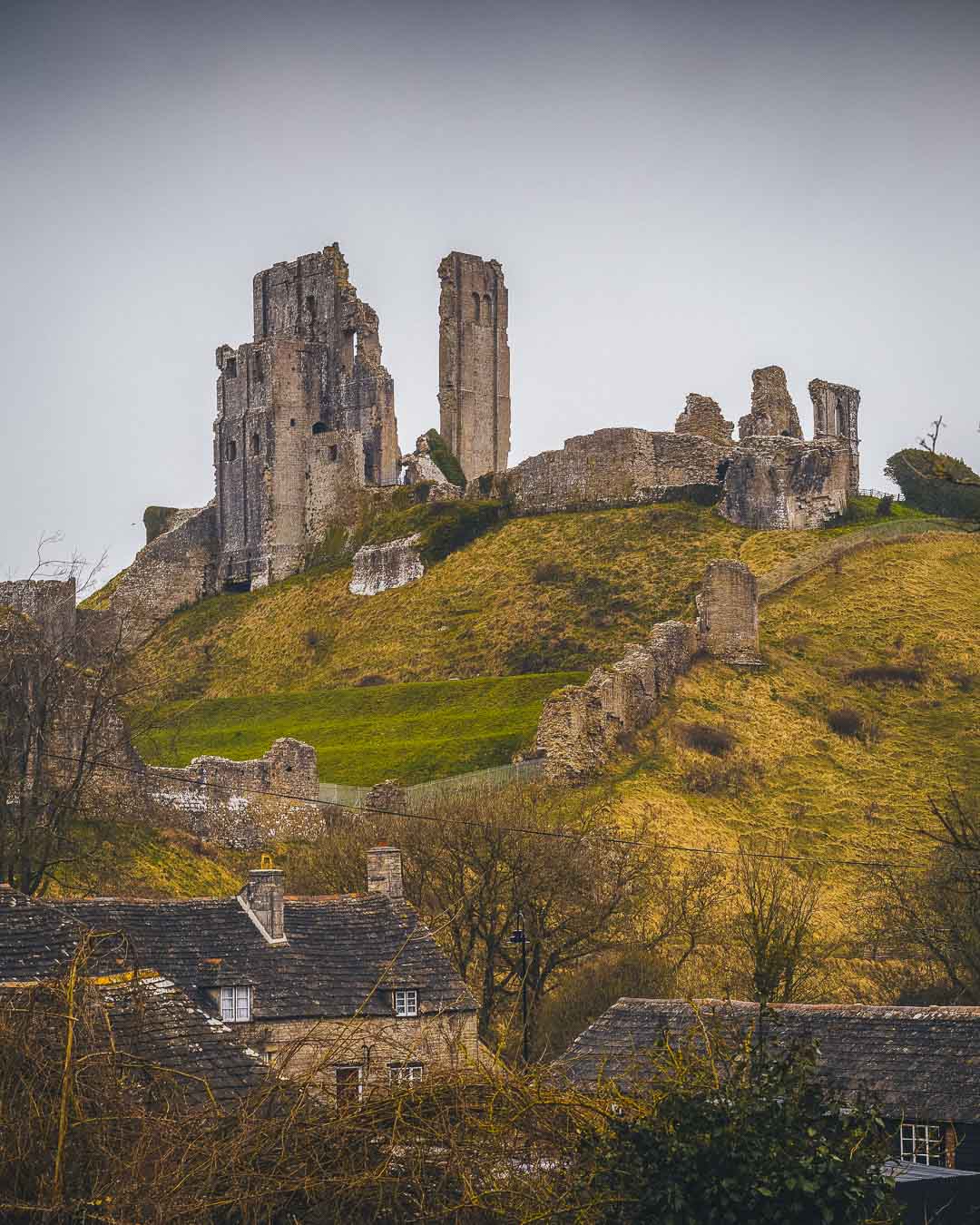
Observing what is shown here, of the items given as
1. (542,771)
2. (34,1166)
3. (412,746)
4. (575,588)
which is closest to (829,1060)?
(34,1166)

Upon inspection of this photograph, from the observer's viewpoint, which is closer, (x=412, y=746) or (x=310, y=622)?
(x=412, y=746)

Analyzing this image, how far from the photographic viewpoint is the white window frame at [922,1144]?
21.6 metres

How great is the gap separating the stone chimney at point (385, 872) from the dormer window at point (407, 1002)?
7.17ft

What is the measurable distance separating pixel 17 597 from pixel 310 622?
1188 cm

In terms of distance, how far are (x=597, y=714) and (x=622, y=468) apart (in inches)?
1051

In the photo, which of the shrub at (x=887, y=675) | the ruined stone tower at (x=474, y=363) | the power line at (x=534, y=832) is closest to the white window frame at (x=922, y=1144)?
the power line at (x=534, y=832)

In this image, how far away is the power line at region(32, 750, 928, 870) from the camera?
39.3 metres

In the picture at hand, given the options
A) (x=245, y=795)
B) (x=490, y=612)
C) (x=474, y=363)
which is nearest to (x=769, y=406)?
(x=490, y=612)

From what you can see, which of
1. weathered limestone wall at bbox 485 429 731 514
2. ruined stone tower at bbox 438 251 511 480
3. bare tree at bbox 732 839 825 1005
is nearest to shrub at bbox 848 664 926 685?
bare tree at bbox 732 839 825 1005

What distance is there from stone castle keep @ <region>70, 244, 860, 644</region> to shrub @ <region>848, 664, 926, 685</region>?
63.5 feet

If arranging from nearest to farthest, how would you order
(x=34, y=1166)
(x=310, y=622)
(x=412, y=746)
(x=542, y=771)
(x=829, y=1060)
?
1. (x=34, y=1166)
2. (x=829, y=1060)
3. (x=542, y=771)
4. (x=412, y=746)
5. (x=310, y=622)

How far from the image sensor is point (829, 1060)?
945 inches

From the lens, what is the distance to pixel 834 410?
271ft

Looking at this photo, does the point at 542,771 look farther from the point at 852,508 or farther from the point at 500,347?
the point at 500,347
